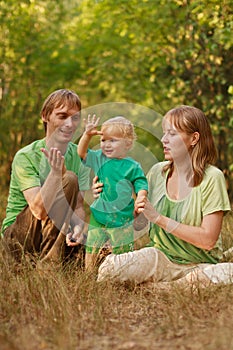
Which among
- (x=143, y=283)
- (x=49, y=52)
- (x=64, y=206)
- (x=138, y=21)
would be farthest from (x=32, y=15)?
(x=143, y=283)

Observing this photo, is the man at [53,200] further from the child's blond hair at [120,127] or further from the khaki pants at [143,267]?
the khaki pants at [143,267]

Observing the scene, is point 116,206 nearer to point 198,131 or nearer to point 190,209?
point 190,209

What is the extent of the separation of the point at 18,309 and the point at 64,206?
1098 millimetres

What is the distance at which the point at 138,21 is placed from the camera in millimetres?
7777

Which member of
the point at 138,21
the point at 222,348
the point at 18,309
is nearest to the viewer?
the point at 222,348

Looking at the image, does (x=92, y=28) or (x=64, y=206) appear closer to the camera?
(x=64, y=206)

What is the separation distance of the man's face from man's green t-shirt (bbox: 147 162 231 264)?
2.06ft

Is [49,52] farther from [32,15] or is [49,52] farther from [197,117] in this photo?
[197,117]

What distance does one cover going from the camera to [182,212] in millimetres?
3555

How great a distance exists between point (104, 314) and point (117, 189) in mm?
1040

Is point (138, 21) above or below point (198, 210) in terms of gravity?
above

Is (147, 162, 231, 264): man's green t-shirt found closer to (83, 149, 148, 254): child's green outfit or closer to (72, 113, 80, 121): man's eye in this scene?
(83, 149, 148, 254): child's green outfit

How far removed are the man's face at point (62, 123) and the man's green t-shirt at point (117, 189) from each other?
0.61 feet

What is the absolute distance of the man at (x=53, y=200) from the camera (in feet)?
12.3
